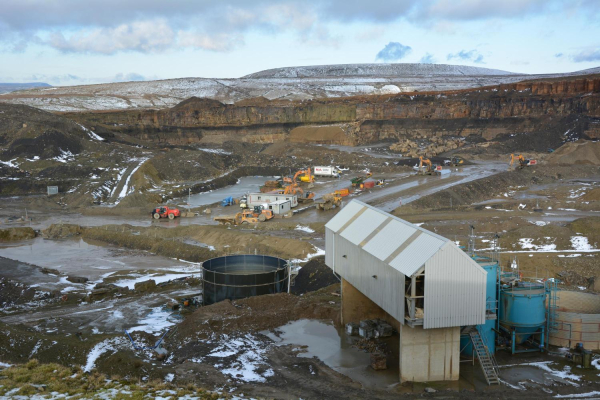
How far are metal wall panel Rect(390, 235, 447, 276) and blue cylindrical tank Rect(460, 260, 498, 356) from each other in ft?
9.27

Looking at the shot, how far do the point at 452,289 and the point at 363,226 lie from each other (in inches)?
193

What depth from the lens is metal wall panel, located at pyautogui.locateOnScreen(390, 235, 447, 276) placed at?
1602 centimetres

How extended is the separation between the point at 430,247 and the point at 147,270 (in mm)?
24079

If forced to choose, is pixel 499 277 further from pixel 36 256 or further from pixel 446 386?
pixel 36 256

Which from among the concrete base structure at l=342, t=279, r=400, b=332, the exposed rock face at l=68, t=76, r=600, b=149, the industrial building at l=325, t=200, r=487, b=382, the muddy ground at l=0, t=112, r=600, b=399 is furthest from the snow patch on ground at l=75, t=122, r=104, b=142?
the industrial building at l=325, t=200, r=487, b=382

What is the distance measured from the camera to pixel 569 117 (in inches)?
3607

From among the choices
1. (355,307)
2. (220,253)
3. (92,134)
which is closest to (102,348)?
(355,307)

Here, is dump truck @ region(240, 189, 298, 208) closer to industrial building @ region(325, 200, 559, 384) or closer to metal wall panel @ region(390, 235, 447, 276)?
industrial building @ region(325, 200, 559, 384)

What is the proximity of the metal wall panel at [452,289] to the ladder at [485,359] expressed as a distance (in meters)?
1.23

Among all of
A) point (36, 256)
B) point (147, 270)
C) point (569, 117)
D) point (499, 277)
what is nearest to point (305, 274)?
point (147, 270)

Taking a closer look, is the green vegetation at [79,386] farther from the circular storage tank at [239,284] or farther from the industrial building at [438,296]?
the circular storage tank at [239,284]

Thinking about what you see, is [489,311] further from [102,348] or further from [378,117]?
[378,117]

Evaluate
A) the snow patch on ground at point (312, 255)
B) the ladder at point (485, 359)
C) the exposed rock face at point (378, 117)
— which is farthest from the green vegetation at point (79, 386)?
the exposed rock face at point (378, 117)

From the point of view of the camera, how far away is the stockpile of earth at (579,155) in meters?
70.7
